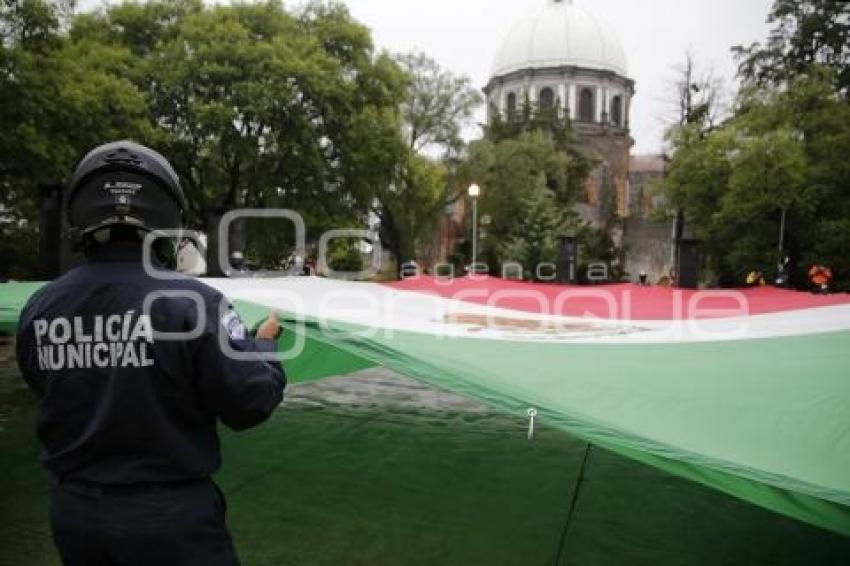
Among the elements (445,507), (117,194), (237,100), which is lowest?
→ (445,507)

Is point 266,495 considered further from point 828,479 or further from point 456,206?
point 456,206

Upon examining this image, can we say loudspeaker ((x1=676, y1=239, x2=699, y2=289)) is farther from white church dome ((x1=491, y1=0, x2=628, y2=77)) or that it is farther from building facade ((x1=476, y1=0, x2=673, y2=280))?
white church dome ((x1=491, y1=0, x2=628, y2=77))

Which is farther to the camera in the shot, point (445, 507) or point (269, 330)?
point (445, 507)

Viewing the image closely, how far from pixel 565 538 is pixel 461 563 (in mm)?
835

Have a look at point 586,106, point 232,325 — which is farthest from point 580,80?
point 232,325

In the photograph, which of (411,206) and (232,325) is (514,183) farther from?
(232,325)

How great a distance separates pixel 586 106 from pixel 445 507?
5596 cm

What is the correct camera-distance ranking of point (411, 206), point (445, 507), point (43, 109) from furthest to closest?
1. point (411, 206)
2. point (43, 109)
3. point (445, 507)

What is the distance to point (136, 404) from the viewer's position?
1880mm

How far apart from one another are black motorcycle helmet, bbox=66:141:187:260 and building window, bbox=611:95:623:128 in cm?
6001

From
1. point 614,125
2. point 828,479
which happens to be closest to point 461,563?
point 828,479

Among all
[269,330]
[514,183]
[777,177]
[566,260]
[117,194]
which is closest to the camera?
[117,194]

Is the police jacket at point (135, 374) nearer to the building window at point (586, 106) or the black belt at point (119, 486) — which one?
the black belt at point (119, 486)

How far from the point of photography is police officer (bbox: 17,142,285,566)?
187 centimetres
